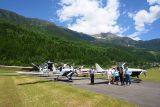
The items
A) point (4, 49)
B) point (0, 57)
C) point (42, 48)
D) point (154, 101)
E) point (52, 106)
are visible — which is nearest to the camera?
point (52, 106)

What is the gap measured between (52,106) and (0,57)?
14630 cm

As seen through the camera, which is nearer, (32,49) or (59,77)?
(59,77)

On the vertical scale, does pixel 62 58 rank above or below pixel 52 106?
above

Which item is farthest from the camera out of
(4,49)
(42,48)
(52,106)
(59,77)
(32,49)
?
(42,48)

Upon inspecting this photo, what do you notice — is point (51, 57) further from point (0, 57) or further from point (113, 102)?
point (113, 102)

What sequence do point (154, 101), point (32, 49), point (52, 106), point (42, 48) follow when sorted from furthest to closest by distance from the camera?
point (42, 48)
point (32, 49)
point (154, 101)
point (52, 106)

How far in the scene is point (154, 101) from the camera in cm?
1877

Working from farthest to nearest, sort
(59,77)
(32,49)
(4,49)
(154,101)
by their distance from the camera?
(32,49) < (4,49) < (59,77) < (154,101)

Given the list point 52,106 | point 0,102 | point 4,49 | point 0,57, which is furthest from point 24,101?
point 4,49

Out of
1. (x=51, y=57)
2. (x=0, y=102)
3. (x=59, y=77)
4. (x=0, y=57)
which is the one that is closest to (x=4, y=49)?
(x=0, y=57)

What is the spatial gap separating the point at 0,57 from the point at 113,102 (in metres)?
147

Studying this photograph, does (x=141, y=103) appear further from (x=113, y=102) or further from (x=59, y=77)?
(x=59, y=77)

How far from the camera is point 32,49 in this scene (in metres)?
185

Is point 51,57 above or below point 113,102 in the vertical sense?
above
